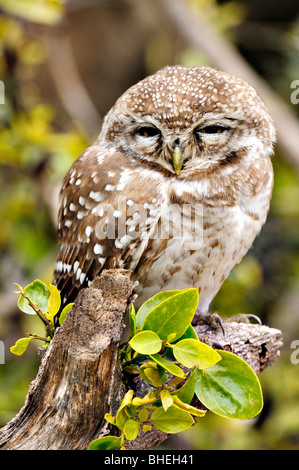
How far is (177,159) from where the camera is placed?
7.43 feet

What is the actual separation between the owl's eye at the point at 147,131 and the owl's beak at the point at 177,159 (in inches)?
5.3

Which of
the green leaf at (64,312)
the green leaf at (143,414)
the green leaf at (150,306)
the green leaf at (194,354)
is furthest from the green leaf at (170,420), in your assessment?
the green leaf at (64,312)

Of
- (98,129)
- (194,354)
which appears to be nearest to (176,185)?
(194,354)

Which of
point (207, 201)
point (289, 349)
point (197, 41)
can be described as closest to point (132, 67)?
point (197, 41)

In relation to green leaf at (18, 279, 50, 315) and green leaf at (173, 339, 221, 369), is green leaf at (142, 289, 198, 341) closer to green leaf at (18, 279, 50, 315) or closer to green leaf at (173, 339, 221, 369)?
green leaf at (173, 339, 221, 369)

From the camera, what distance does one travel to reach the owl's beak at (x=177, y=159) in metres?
2.26

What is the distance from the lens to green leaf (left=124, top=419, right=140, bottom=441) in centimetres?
159

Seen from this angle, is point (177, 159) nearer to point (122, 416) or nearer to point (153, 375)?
point (153, 375)

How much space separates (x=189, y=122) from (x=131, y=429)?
3.82 ft

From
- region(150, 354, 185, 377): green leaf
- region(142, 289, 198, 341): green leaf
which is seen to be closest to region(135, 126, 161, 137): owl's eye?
region(142, 289, 198, 341): green leaf

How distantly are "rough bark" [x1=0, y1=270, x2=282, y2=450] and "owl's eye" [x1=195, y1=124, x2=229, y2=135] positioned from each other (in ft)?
2.65

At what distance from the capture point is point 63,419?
1745 mm

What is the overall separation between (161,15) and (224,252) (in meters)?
3.30

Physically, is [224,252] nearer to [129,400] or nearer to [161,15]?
[129,400]
